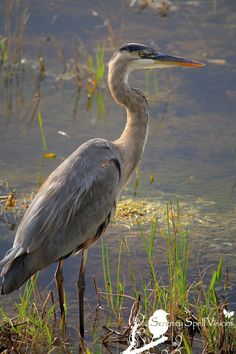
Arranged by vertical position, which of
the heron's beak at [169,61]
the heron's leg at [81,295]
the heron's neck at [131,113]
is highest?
the heron's beak at [169,61]

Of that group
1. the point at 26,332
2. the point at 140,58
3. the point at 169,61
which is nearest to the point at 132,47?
the point at 140,58

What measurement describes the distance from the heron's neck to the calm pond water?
29.0 inches

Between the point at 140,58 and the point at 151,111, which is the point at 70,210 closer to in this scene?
the point at 140,58

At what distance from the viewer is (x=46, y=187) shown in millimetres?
4809

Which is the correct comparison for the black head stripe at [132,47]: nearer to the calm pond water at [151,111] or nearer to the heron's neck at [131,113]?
the heron's neck at [131,113]

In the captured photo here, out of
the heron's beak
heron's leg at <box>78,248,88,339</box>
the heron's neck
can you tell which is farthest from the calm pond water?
the heron's beak

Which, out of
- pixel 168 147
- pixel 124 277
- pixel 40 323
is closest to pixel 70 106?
pixel 168 147

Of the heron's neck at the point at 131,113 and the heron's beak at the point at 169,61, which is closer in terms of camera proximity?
the heron's neck at the point at 131,113

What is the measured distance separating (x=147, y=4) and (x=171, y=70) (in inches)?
58.4

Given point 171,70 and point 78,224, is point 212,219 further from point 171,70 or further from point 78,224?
point 171,70

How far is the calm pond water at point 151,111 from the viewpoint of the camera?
6.02 metres

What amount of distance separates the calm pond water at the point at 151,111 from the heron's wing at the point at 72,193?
60 centimetres

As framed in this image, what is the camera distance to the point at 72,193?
15.4 ft

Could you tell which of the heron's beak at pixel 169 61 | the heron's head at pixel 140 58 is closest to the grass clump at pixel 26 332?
the heron's head at pixel 140 58
